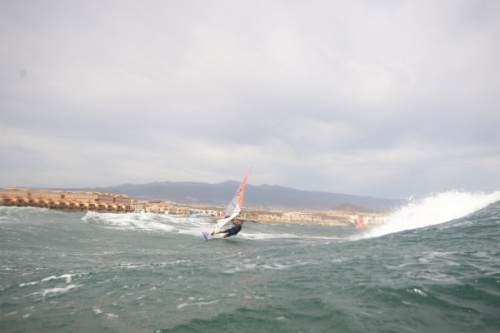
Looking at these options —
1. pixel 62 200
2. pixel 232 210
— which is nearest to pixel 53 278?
pixel 232 210

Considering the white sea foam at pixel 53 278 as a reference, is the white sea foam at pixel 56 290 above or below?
above

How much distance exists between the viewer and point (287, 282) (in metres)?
12.4

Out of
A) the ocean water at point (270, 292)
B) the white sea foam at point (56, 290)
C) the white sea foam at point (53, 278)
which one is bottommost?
the white sea foam at point (53, 278)

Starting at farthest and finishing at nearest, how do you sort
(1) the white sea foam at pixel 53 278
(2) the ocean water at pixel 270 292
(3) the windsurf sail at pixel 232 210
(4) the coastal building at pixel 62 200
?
(4) the coastal building at pixel 62 200
(3) the windsurf sail at pixel 232 210
(1) the white sea foam at pixel 53 278
(2) the ocean water at pixel 270 292

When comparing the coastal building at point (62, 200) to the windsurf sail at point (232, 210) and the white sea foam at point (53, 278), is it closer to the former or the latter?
the windsurf sail at point (232, 210)

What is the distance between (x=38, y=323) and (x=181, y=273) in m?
7.23

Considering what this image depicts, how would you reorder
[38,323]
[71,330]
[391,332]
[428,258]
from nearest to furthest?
[391,332] < [71,330] < [38,323] < [428,258]

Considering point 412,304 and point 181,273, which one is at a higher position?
point 412,304

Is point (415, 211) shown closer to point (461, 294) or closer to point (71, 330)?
point (461, 294)

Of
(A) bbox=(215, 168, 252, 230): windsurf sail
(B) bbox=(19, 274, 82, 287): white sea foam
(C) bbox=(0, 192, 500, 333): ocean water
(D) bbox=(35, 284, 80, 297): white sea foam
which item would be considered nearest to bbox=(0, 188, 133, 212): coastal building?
(A) bbox=(215, 168, 252, 230): windsurf sail

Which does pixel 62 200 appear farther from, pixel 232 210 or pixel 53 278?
pixel 53 278

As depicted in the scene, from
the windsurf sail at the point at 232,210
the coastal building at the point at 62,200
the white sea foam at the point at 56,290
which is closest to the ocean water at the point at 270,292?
the white sea foam at the point at 56,290

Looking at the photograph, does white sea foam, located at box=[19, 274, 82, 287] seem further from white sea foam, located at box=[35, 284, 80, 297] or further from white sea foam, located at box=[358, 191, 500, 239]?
white sea foam, located at box=[358, 191, 500, 239]

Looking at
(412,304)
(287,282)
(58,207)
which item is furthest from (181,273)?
(58,207)
